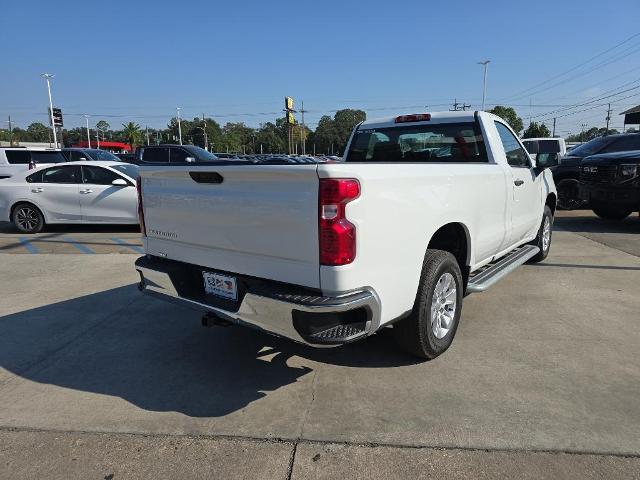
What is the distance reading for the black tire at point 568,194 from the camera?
1181 cm

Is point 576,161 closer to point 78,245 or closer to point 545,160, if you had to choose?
point 545,160

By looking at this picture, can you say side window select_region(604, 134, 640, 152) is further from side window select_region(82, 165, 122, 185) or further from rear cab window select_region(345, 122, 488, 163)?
side window select_region(82, 165, 122, 185)

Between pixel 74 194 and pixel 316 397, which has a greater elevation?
pixel 74 194

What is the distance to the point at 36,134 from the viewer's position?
150 metres

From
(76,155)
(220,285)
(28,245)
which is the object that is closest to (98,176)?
(28,245)

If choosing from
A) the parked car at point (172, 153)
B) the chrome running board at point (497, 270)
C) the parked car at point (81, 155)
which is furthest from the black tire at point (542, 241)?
the parked car at point (81, 155)

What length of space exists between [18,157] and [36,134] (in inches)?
6289

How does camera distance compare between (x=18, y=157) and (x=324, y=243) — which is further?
(x=18, y=157)

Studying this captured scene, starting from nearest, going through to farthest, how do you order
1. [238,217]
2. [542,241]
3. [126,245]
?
[238,217] < [542,241] < [126,245]

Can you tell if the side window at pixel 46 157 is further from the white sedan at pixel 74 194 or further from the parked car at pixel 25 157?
the white sedan at pixel 74 194

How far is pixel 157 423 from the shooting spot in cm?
281

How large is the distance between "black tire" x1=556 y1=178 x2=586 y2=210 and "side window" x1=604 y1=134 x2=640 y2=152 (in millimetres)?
1107

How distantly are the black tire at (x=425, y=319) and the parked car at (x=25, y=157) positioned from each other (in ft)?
55.6

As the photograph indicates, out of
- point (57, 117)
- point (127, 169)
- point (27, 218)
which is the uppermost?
point (57, 117)
